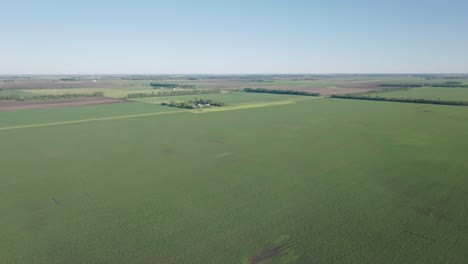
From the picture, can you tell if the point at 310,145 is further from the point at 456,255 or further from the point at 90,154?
the point at 90,154

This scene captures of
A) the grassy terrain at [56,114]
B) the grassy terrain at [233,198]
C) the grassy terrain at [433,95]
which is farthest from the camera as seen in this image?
the grassy terrain at [433,95]

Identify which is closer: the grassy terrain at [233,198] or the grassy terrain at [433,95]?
the grassy terrain at [233,198]

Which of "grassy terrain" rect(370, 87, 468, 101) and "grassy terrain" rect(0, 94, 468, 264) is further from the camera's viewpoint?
"grassy terrain" rect(370, 87, 468, 101)

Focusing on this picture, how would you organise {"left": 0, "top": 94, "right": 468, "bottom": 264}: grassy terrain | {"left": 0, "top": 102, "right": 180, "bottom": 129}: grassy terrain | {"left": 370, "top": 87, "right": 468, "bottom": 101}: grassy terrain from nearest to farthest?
1. {"left": 0, "top": 94, "right": 468, "bottom": 264}: grassy terrain
2. {"left": 0, "top": 102, "right": 180, "bottom": 129}: grassy terrain
3. {"left": 370, "top": 87, "right": 468, "bottom": 101}: grassy terrain

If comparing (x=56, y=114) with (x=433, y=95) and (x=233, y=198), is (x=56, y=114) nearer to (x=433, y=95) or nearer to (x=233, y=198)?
(x=233, y=198)

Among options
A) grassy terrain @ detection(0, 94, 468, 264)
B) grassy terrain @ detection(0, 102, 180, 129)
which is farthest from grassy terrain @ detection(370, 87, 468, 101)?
grassy terrain @ detection(0, 102, 180, 129)

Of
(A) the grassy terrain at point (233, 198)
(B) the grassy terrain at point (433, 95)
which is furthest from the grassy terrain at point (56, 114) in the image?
(B) the grassy terrain at point (433, 95)

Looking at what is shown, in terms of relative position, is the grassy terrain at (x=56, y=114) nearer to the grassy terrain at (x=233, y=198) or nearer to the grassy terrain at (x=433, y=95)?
the grassy terrain at (x=233, y=198)

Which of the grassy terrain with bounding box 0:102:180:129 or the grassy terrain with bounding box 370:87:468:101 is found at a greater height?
the grassy terrain with bounding box 370:87:468:101

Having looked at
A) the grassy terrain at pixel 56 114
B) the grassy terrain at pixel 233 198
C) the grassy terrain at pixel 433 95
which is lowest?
the grassy terrain at pixel 233 198

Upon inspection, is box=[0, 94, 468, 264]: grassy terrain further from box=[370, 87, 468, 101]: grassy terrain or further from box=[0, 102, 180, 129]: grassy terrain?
box=[370, 87, 468, 101]: grassy terrain
